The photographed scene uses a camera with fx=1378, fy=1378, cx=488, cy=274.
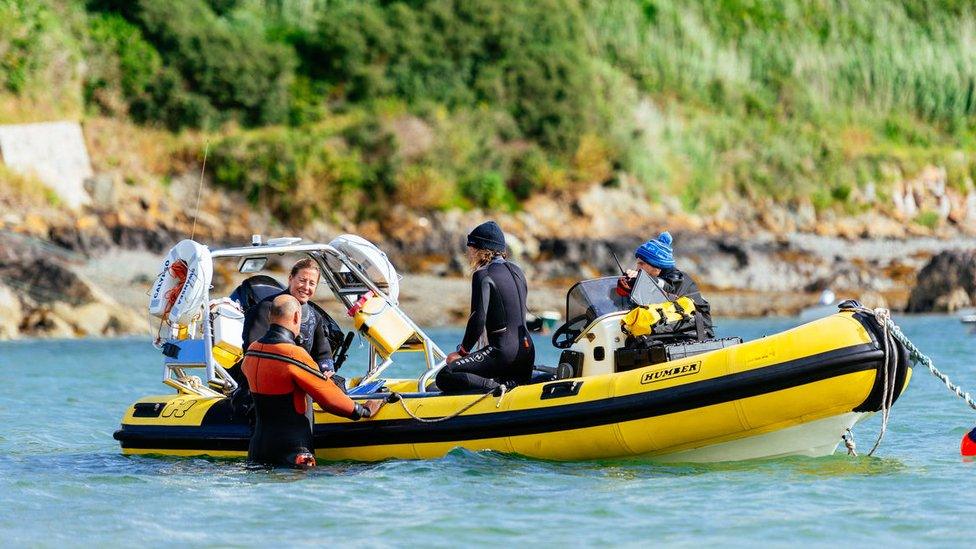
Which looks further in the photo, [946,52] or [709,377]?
[946,52]

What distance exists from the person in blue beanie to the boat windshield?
8 centimetres

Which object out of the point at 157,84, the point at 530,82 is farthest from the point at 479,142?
the point at 157,84

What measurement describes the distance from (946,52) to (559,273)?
1852 centimetres

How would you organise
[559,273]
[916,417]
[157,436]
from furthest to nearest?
[559,273] → [916,417] → [157,436]

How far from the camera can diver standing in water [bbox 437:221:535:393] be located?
841 cm

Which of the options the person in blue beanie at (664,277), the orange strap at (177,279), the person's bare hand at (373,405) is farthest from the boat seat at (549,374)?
the orange strap at (177,279)

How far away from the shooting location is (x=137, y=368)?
1703cm

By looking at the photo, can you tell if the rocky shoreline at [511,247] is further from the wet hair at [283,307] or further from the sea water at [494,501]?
the wet hair at [283,307]

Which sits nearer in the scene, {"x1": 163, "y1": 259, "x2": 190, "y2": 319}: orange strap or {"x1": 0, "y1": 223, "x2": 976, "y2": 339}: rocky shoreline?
{"x1": 163, "y1": 259, "x2": 190, "y2": 319}: orange strap

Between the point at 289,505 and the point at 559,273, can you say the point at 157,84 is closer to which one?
the point at 559,273

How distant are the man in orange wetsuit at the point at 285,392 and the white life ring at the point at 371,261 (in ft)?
6.11

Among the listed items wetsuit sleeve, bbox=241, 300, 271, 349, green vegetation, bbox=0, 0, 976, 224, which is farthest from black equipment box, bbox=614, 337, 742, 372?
green vegetation, bbox=0, 0, 976, 224

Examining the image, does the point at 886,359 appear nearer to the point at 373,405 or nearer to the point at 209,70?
the point at 373,405

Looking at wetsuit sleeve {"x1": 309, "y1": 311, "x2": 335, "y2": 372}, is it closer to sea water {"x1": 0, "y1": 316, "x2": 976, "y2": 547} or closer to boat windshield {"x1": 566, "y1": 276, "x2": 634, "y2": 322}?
sea water {"x1": 0, "y1": 316, "x2": 976, "y2": 547}
